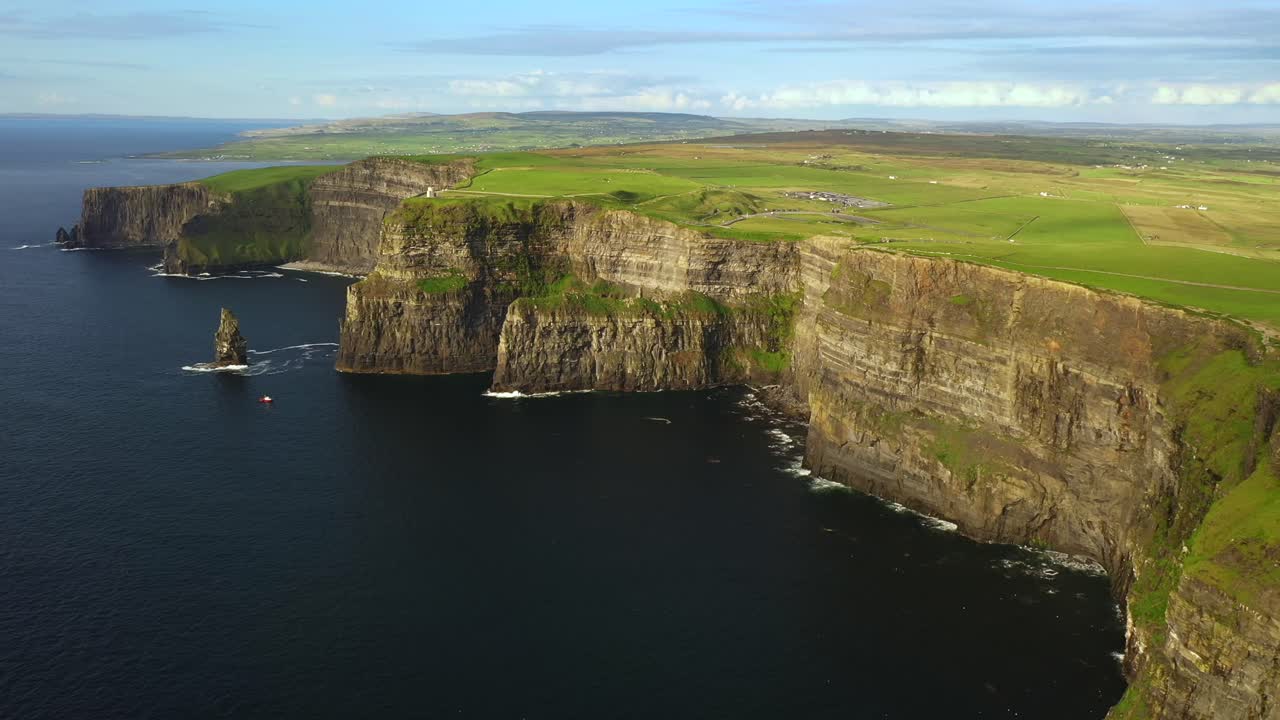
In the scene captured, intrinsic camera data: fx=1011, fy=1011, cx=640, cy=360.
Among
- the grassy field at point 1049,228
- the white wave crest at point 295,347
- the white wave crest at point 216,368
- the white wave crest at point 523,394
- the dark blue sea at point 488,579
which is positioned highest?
the grassy field at point 1049,228

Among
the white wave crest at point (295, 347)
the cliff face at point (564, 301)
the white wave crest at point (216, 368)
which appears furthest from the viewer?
the white wave crest at point (295, 347)

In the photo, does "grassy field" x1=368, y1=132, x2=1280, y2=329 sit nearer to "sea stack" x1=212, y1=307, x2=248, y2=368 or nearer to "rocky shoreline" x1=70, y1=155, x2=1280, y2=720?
"rocky shoreline" x1=70, y1=155, x2=1280, y2=720

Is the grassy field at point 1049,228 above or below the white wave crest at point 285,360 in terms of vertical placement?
above

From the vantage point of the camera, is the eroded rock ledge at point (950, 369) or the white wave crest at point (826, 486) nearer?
the eroded rock ledge at point (950, 369)

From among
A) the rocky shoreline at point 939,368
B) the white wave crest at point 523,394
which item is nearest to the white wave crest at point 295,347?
the rocky shoreline at point 939,368

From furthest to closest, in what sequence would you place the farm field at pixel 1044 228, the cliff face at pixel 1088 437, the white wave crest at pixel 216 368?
1. the white wave crest at pixel 216 368
2. the farm field at pixel 1044 228
3. the cliff face at pixel 1088 437

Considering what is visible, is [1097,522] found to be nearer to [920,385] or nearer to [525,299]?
[920,385]

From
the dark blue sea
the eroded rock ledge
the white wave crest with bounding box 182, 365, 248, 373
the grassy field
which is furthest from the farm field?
the white wave crest with bounding box 182, 365, 248, 373

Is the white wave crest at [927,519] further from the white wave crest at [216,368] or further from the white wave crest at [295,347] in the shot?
the white wave crest at [295,347]
